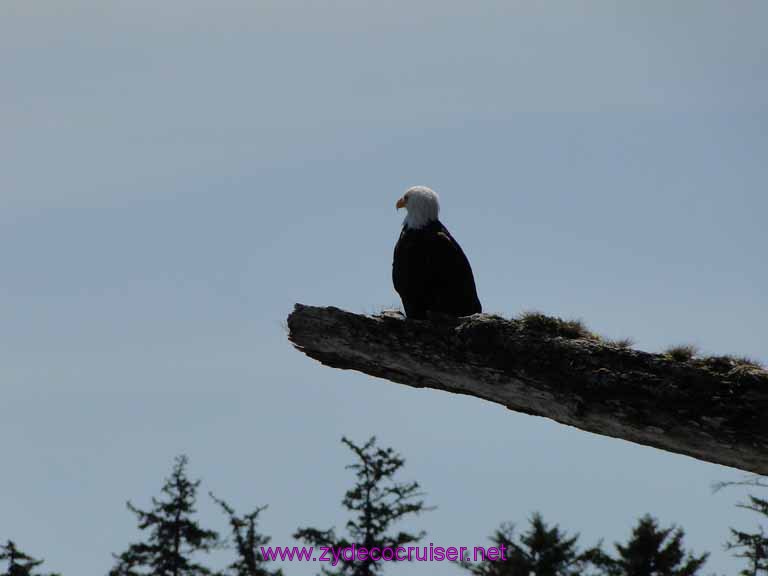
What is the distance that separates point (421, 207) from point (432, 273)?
1.06m

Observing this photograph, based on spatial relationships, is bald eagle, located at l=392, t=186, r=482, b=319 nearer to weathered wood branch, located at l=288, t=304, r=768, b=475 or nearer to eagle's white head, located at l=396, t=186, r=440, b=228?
eagle's white head, located at l=396, t=186, r=440, b=228

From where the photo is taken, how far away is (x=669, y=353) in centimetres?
1093

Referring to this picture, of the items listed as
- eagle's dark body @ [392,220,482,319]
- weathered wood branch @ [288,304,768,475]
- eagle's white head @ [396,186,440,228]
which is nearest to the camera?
weathered wood branch @ [288,304,768,475]

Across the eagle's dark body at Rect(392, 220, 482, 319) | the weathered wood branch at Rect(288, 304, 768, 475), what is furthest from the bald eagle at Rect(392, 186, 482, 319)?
the weathered wood branch at Rect(288, 304, 768, 475)

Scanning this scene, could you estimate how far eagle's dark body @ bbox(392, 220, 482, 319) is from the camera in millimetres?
14469

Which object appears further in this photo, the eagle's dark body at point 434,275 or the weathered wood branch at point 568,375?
the eagle's dark body at point 434,275

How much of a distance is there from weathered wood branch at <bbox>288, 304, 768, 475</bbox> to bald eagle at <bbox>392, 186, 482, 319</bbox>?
6.57 ft

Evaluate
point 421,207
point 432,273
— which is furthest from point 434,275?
point 421,207

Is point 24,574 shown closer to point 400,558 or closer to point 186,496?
point 186,496

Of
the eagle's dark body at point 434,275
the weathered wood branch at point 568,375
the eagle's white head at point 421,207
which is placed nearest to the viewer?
the weathered wood branch at point 568,375

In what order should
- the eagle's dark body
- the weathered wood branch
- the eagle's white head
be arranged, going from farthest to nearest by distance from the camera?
the eagle's white head, the eagle's dark body, the weathered wood branch

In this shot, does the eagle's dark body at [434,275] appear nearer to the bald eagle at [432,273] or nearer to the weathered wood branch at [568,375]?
the bald eagle at [432,273]

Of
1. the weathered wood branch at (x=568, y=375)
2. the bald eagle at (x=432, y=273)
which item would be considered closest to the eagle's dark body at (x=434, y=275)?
the bald eagle at (x=432, y=273)

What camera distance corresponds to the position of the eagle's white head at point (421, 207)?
14961 mm
